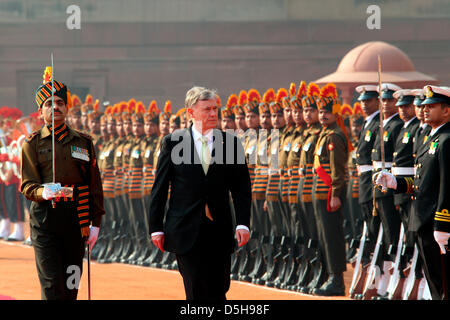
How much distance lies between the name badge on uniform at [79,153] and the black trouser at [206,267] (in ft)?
3.56

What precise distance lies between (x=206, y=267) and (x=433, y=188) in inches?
72.2

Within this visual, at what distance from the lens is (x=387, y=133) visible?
10.7 metres

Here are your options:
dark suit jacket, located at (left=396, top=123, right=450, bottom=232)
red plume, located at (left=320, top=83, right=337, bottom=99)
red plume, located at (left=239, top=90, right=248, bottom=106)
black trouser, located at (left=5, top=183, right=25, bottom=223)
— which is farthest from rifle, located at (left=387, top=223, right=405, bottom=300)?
black trouser, located at (left=5, top=183, right=25, bottom=223)

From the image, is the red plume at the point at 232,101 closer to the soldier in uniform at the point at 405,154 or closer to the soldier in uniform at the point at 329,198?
the soldier in uniform at the point at 329,198

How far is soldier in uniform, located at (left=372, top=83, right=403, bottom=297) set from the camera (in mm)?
10531

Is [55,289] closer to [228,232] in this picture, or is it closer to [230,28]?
A: [228,232]

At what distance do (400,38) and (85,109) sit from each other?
1748 centimetres

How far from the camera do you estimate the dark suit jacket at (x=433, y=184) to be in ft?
24.6

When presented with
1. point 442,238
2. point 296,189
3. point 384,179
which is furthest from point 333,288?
point 442,238

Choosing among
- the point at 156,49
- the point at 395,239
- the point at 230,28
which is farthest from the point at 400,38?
the point at 395,239

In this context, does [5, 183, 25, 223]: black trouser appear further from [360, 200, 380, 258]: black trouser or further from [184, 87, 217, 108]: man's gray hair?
[184, 87, 217, 108]: man's gray hair

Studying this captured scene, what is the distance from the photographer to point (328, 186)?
11273 mm

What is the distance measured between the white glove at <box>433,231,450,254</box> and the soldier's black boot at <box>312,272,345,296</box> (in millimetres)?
3843

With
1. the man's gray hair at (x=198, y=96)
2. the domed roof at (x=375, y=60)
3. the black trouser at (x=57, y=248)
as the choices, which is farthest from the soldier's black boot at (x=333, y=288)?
the domed roof at (x=375, y=60)
